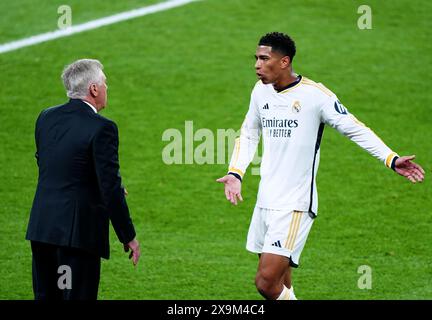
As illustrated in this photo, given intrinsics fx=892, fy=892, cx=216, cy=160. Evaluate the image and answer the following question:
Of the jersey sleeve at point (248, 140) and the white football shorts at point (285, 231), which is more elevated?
the jersey sleeve at point (248, 140)

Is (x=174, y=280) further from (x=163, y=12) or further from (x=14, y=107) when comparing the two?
(x=163, y=12)

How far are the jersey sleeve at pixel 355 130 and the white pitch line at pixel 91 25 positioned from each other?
9215mm

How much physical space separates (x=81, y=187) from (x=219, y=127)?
684cm

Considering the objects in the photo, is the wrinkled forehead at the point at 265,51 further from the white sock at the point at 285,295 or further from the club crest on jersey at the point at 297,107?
the white sock at the point at 285,295

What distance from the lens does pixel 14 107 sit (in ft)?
42.3

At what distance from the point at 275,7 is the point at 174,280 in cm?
847

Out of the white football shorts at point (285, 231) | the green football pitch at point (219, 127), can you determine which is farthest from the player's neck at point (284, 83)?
the green football pitch at point (219, 127)

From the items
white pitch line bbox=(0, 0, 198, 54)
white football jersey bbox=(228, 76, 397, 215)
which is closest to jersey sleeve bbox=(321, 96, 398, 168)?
white football jersey bbox=(228, 76, 397, 215)

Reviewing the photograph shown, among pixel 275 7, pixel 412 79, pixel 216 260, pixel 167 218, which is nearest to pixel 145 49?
pixel 275 7

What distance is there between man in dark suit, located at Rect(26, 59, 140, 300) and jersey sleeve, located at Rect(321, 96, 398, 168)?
170cm

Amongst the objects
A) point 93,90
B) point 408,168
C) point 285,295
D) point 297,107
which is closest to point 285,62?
point 297,107

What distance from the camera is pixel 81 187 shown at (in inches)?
225

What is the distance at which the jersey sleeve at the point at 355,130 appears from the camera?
6.37m

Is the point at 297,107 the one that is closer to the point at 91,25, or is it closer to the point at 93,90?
the point at 93,90
